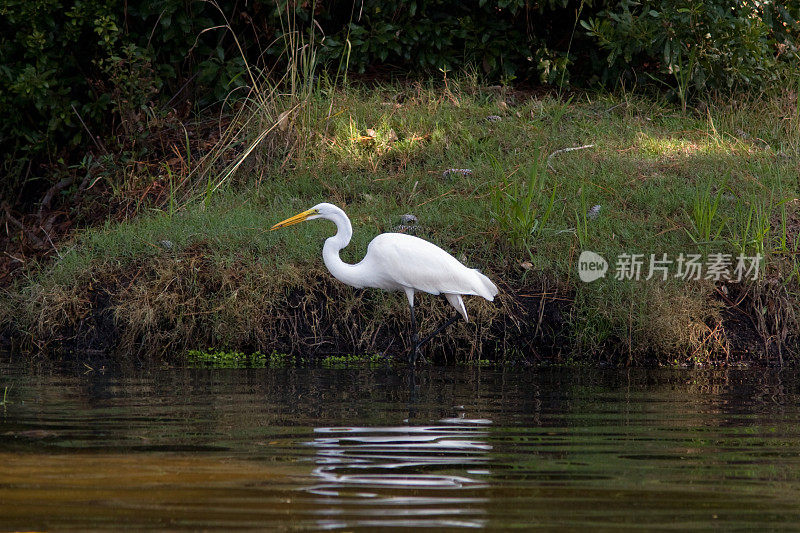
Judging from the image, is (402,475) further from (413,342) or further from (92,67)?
(92,67)

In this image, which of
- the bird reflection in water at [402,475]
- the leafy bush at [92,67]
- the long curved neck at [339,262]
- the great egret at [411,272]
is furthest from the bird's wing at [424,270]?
the leafy bush at [92,67]

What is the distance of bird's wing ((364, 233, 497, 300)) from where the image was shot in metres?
7.24

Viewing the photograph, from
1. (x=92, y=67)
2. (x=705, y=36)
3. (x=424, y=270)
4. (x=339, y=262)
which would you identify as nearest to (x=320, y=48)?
(x=92, y=67)

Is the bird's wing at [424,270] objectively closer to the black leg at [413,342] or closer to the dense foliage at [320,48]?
the black leg at [413,342]

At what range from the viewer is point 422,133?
1031 cm

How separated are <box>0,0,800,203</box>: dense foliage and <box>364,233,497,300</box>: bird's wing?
12.4ft

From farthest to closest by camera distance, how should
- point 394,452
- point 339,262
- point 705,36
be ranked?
point 705,36, point 339,262, point 394,452

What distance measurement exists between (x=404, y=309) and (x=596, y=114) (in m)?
4.12

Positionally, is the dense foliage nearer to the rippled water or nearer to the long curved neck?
the long curved neck

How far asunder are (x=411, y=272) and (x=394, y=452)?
3298 mm

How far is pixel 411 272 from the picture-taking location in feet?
23.8

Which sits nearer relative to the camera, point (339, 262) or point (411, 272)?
point (411, 272)

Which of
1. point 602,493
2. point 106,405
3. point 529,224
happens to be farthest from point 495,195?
point 602,493

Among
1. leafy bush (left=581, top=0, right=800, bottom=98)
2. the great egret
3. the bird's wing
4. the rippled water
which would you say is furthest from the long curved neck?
leafy bush (left=581, top=0, right=800, bottom=98)
